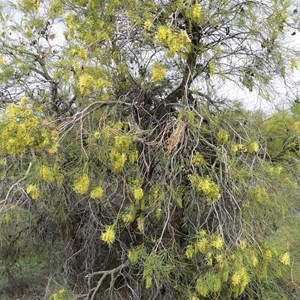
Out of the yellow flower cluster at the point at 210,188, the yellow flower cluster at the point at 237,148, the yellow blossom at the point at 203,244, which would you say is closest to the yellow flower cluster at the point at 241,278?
the yellow blossom at the point at 203,244

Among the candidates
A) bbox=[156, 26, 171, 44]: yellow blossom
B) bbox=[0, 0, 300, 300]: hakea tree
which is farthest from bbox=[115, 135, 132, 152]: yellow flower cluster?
bbox=[156, 26, 171, 44]: yellow blossom

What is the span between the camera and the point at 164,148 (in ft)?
13.8

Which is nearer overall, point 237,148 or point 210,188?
point 210,188

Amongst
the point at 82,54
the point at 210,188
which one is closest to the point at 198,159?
the point at 210,188

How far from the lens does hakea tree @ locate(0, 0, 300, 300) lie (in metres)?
3.65

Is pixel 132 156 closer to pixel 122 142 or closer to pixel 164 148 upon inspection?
pixel 122 142

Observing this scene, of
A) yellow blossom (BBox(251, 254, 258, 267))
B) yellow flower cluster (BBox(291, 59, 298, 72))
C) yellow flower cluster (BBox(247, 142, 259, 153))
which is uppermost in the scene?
yellow flower cluster (BBox(291, 59, 298, 72))

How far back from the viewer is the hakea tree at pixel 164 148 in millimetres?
3650

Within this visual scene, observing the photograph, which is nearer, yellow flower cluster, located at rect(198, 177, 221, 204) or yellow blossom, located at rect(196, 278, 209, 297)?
yellow flower cluster, located at rect(198, 177, 221, 204)

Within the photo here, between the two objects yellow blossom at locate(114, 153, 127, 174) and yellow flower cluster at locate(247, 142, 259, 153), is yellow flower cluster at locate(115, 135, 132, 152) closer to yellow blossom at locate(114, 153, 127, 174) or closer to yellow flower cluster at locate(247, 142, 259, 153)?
yellow blossom at locate(114, 153, 127, 174)

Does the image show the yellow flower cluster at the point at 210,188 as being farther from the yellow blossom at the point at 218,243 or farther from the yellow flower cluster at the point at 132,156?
the yellow flower cluster at the point at 132,156


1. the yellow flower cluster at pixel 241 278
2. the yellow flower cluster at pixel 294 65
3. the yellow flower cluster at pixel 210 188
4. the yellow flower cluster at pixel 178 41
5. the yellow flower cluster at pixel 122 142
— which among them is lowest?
the yellow flower cluster at pixel 241 278

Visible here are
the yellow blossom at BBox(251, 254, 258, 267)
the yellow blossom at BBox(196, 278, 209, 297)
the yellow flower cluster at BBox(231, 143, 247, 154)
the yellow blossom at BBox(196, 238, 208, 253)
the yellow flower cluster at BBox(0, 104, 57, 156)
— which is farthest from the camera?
the yellow flower cluster at BBox(231, 143, 247, 154)

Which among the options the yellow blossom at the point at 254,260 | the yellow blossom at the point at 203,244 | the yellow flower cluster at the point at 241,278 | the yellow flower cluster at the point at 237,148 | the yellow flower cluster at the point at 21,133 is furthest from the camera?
the yellow flower cluster at the point at 237,148
